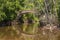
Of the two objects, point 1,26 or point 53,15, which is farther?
point 1,26

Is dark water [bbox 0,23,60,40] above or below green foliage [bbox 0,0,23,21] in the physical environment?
below

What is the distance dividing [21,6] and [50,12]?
21.3 feet

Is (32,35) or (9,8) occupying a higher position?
(9,8)

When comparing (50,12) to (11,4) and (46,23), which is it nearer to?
(46,23)

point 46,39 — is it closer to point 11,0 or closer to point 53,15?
point 53,15

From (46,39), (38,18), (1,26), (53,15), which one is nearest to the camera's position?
(46,39)

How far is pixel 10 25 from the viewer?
136 feet

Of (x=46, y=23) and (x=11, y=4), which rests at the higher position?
(x=11, y=4)

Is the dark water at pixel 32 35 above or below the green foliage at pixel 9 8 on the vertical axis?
below

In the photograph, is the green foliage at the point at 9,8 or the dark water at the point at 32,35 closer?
the dark water at the point at 32,35

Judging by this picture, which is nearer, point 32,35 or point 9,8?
point 32,35

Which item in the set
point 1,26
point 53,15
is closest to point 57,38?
point 53,15

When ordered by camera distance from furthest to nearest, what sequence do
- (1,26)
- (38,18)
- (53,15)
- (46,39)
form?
(38,18), (1,26), (53,15), (46,39)

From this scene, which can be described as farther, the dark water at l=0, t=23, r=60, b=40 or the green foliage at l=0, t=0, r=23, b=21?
the green foliage at l=0, t=0, r=23, b=21
